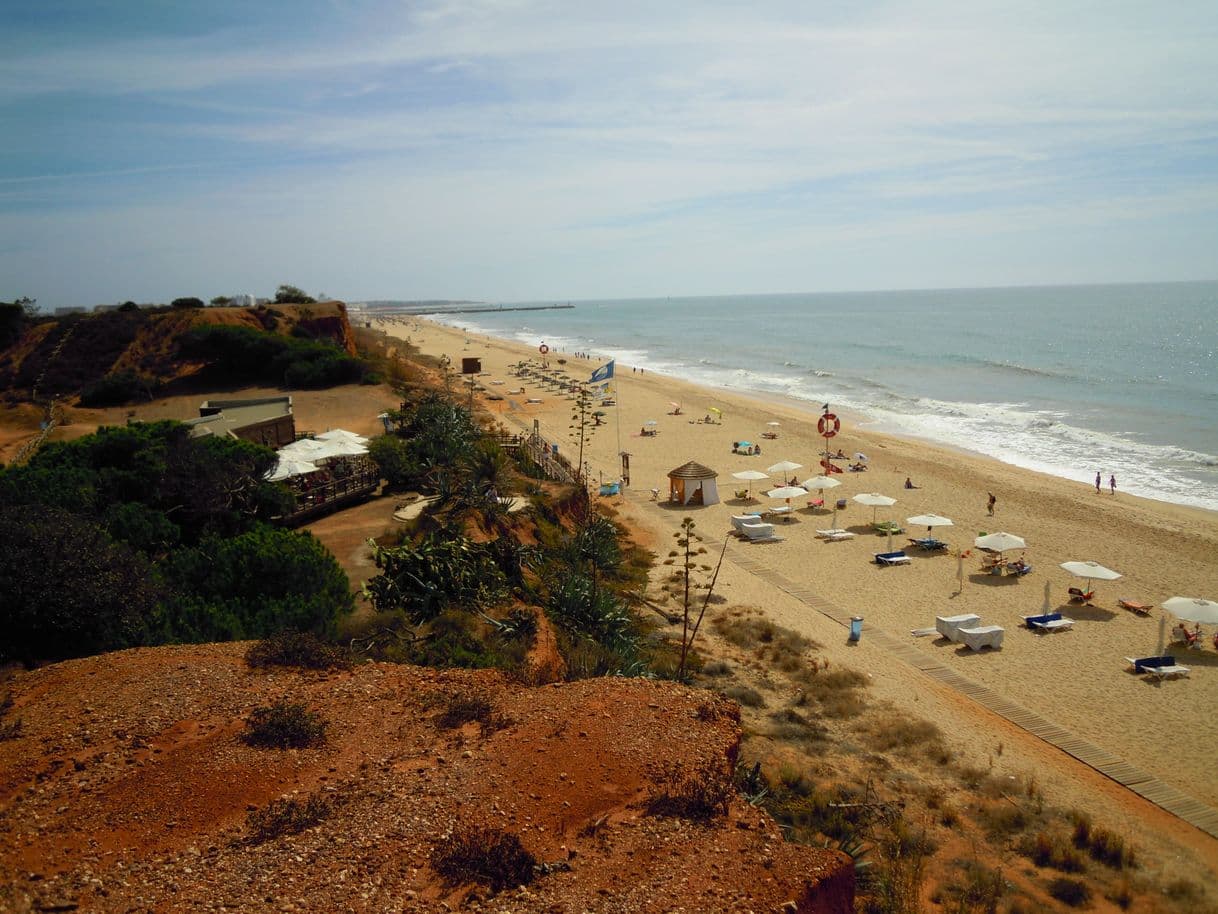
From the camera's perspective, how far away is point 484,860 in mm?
5309

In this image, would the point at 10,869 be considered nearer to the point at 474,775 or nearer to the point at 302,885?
the point at 302,885

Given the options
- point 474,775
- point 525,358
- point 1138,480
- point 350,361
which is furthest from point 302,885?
point 525,358

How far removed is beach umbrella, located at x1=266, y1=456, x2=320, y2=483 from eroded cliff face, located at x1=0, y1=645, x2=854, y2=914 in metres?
9.42

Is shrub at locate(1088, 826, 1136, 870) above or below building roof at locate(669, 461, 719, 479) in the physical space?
below

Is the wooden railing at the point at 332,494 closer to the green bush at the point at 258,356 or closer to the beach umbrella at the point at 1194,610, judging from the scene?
the beach umbrella at the point at 1194,610

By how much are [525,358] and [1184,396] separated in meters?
50.4

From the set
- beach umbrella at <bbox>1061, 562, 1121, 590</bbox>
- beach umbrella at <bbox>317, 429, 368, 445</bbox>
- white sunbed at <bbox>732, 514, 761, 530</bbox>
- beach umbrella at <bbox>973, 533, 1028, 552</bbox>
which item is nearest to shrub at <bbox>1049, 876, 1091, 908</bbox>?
beach umbrella at <bbox>1061, 562, 1121, 590</bbox>

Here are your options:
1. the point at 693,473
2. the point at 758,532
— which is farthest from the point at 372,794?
the point at 693,473

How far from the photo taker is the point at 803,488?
25.8 meters

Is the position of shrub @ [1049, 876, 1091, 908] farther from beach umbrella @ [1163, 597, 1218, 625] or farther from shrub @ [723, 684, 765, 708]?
beach umbrella @ [1163, 597, 1218, 625]

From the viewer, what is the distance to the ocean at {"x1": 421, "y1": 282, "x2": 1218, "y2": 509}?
107ft

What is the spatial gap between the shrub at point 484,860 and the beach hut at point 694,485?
19.6 meters

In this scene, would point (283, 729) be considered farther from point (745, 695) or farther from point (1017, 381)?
point (1017, 381)

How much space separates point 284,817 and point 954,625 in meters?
12.8
